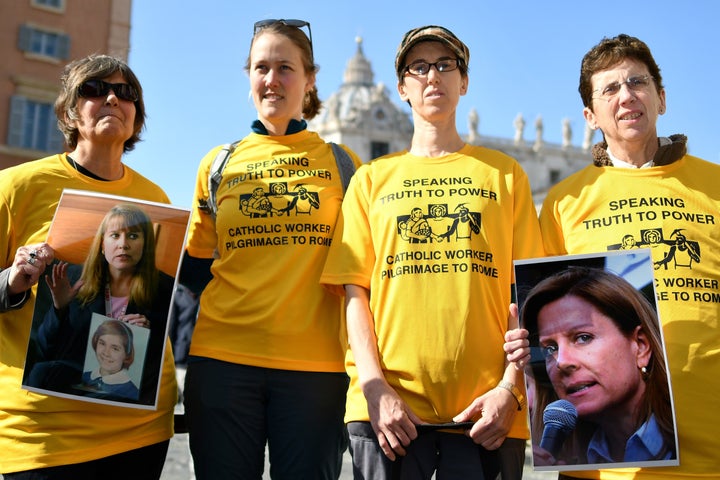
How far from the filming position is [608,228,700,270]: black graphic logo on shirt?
3.13 m

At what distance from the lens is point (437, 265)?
318 cm

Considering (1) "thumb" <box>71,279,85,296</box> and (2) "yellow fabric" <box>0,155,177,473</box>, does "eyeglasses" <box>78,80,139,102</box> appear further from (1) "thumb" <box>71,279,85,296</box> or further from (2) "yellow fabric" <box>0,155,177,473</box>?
(1) "thumb" <box>71,279,85,296</box>

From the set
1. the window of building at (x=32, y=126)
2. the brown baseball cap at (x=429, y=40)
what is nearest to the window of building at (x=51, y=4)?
the window of building at (x=32, y=126)

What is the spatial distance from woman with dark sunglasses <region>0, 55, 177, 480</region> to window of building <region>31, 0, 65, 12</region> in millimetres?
22916

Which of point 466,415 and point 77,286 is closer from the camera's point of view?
point 466,415

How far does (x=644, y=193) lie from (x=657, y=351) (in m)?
0.70

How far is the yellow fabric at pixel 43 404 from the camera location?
3.33m

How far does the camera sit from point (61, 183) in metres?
3.63

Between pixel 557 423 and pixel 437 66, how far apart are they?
1.54 metres

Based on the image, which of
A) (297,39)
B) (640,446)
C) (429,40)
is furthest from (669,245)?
(297,39)

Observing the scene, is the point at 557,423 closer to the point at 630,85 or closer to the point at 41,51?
the point at 630,85

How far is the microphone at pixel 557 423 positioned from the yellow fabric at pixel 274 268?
3.47 feet

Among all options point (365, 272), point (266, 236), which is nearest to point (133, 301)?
point (266, 236)

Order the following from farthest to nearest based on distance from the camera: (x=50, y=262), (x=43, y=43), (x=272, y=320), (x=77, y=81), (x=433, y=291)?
(x=43, y=43), (x=77, y=81), (x=272, y=320), (x=50, y=262), (x=433, y=291)
